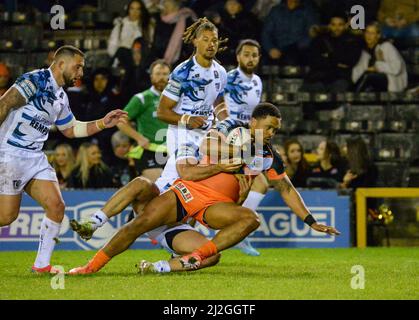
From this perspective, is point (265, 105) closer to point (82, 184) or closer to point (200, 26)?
point (200, 26)

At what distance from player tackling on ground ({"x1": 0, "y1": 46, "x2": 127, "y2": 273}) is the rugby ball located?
3.33ft

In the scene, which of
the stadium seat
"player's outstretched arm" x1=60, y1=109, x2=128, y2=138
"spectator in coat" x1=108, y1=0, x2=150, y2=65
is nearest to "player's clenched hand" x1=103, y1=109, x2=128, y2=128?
"player's outstretched arm" x1=60, y1=109, x2=128, y2=138

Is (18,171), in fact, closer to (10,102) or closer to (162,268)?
(10,102)

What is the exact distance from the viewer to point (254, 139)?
845 cm

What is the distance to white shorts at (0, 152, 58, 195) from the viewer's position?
859 centimetres

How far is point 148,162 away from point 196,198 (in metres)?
3.94

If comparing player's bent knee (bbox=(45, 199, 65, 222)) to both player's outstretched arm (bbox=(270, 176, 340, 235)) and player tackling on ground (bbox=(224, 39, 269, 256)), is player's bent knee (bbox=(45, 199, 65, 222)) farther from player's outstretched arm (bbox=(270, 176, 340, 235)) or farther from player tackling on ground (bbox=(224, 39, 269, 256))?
player tackling on ground (bbox=(224, 39, 269, 256))

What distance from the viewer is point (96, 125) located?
29.6 feet

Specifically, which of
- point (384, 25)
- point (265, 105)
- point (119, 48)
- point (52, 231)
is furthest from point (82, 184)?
point (384, 25)

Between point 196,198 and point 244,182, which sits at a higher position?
point 244,182

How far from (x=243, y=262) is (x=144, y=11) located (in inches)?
251

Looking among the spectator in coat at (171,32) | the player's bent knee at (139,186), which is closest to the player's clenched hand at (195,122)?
the player's bent knee at (139,186)

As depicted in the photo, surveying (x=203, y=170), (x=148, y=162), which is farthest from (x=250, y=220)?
(x=148, y=162)

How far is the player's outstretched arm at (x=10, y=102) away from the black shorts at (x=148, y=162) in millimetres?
3776
